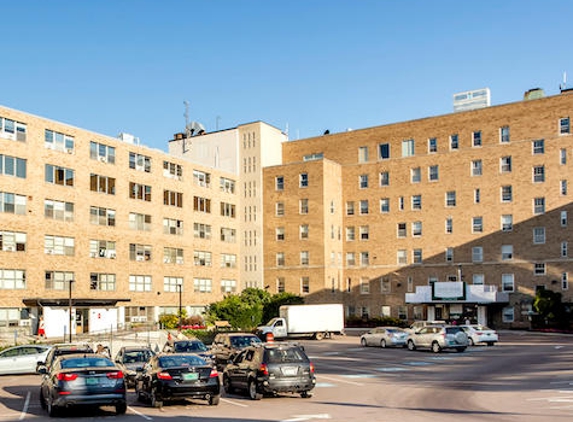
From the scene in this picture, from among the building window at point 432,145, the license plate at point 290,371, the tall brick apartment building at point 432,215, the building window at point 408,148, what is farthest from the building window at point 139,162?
the license plate at point 290,371

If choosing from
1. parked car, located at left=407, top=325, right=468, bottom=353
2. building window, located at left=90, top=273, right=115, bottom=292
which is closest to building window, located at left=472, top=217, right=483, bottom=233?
parked car, located at left=407, top=325, right=468, bottom=353

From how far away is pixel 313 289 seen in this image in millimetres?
76062

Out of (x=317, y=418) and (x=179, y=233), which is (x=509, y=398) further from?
(x=179, y=233)

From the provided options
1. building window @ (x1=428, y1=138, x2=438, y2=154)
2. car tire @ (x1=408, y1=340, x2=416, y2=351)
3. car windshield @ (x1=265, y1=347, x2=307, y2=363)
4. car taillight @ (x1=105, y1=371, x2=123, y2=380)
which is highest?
building window @ (x1=428, y1=138, x2=438, y2=154)

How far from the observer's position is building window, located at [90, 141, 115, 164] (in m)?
63.0

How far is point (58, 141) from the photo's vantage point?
5953cm

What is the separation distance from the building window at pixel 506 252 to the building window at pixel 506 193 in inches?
179

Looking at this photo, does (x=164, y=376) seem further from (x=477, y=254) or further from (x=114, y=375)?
(x=477, y=254)

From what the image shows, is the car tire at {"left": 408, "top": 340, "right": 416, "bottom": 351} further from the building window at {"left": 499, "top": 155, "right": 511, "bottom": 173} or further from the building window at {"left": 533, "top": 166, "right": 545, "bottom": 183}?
the building window at {"left": 499, "top": 155, "right": 511, "bottom": 173}

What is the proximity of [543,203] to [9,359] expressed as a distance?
5164 centimetres

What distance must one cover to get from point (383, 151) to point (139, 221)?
89.7 feet

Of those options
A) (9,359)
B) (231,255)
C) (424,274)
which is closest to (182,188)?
(231,255)

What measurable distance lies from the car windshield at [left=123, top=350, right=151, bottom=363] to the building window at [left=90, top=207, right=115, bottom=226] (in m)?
35.4

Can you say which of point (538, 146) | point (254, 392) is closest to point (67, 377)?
point (254, 392)
